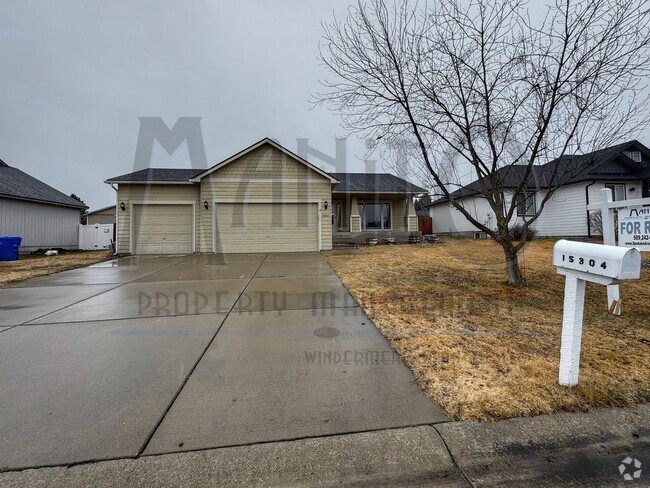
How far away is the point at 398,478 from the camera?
168cm

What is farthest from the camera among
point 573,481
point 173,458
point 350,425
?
point 350,425

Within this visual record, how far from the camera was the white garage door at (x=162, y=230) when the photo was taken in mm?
13766

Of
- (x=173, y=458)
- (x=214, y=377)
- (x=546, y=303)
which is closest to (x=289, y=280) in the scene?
(x=214, y=377)

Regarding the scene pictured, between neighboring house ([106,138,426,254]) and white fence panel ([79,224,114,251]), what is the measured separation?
5932 mm

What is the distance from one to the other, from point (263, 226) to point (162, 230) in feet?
15.1

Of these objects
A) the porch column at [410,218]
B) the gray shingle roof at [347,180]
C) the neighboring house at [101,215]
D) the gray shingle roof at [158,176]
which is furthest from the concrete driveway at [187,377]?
the neighboring house at [101,215]

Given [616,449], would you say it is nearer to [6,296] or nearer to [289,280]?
[289,280]

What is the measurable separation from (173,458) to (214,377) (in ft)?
3.23

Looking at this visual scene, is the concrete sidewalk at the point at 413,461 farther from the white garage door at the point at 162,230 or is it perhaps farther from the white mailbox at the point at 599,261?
the white garage door at the point at 162,230

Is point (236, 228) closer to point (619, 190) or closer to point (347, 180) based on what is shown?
point (347, 180)

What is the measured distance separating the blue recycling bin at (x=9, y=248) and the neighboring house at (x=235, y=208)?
158 inches

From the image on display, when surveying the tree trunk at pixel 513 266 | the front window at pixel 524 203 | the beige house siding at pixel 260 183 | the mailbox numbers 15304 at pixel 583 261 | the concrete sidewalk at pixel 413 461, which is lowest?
the concrete sidewalk at pixel 413 461

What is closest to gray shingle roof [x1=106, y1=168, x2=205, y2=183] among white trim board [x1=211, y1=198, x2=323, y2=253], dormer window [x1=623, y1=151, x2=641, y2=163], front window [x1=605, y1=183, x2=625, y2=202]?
white trim board [x1=211, y1=198, x2=323, y2=253]

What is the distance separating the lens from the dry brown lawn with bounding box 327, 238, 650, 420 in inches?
92.7
